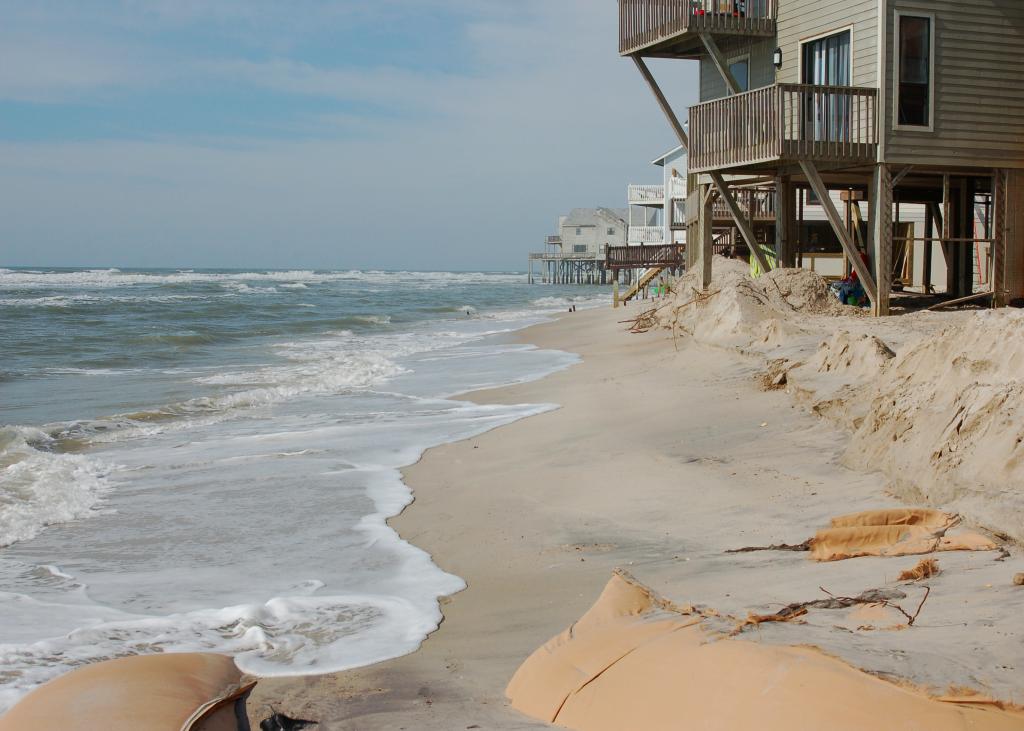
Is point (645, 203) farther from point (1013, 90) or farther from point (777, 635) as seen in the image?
point (777, 635)

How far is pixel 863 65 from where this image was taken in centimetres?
1650

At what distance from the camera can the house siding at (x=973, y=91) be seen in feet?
53.9

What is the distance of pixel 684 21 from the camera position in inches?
741

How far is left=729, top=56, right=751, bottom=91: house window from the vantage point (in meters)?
19.9

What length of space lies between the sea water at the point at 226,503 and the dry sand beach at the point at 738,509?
446 mm

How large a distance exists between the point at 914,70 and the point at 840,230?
2819 millimetres

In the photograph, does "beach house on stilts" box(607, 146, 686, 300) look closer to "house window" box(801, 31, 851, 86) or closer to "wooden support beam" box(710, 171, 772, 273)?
"wooden support beam" box(710, 171, 772, 273)

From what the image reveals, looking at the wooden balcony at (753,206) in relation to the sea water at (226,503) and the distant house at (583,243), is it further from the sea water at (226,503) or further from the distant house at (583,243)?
the distant house at (583,243)

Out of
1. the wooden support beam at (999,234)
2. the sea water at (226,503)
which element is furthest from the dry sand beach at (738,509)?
the wooden support beam at (999,234)

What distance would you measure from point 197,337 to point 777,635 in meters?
26.5

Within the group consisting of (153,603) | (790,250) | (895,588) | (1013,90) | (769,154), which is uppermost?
(1013,90)

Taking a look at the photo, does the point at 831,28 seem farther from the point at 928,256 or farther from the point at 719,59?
the point at 928,256

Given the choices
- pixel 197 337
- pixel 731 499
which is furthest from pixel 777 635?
pixel 197 337

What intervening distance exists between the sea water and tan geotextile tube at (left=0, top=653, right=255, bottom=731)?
94cm
